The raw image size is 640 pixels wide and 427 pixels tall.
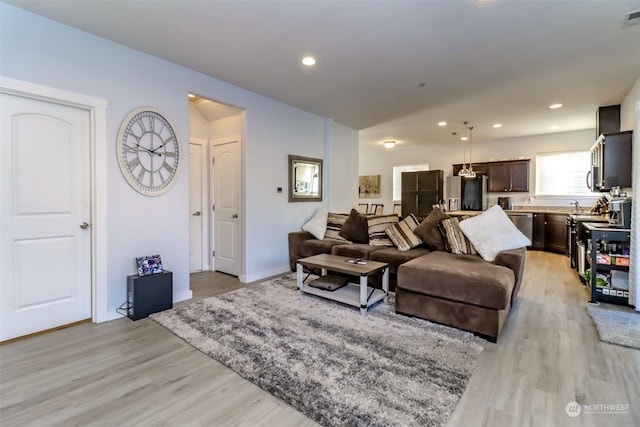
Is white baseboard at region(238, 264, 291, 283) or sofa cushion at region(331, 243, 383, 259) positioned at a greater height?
sofa cushion at region(331, 243, 383, 259)

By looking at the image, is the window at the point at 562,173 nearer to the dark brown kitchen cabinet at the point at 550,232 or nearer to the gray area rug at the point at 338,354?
the dark brown kitchen cabinet at the point at 550,232

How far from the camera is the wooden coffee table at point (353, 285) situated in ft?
9.94

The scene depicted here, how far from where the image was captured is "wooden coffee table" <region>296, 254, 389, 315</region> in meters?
3.03

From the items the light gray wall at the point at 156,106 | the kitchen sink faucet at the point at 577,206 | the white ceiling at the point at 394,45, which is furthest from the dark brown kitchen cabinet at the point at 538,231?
the light gray wall at the point at 156,106

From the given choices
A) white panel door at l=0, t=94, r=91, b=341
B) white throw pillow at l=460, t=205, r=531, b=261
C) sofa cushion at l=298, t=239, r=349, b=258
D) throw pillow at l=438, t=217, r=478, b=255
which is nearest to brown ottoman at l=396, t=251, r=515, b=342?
white throw pillow at l=460, t=205, r=531, b=261

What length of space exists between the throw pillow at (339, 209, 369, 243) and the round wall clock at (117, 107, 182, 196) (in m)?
2.56

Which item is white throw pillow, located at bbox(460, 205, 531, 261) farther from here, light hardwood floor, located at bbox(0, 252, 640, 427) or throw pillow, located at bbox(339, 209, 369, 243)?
throw pillow, located at bbox(339, 209, 369, 243)

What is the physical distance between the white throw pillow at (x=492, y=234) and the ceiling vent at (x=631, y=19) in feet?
6.37

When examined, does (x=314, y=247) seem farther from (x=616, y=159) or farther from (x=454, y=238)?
(x=616, y=159)

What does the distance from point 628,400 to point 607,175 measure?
3273mm

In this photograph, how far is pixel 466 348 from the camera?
2369mm

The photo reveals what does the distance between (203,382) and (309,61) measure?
3185mm

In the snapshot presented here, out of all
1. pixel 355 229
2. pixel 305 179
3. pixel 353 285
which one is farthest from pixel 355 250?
pixel 305 179

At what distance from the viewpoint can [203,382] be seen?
1945 millimetres
